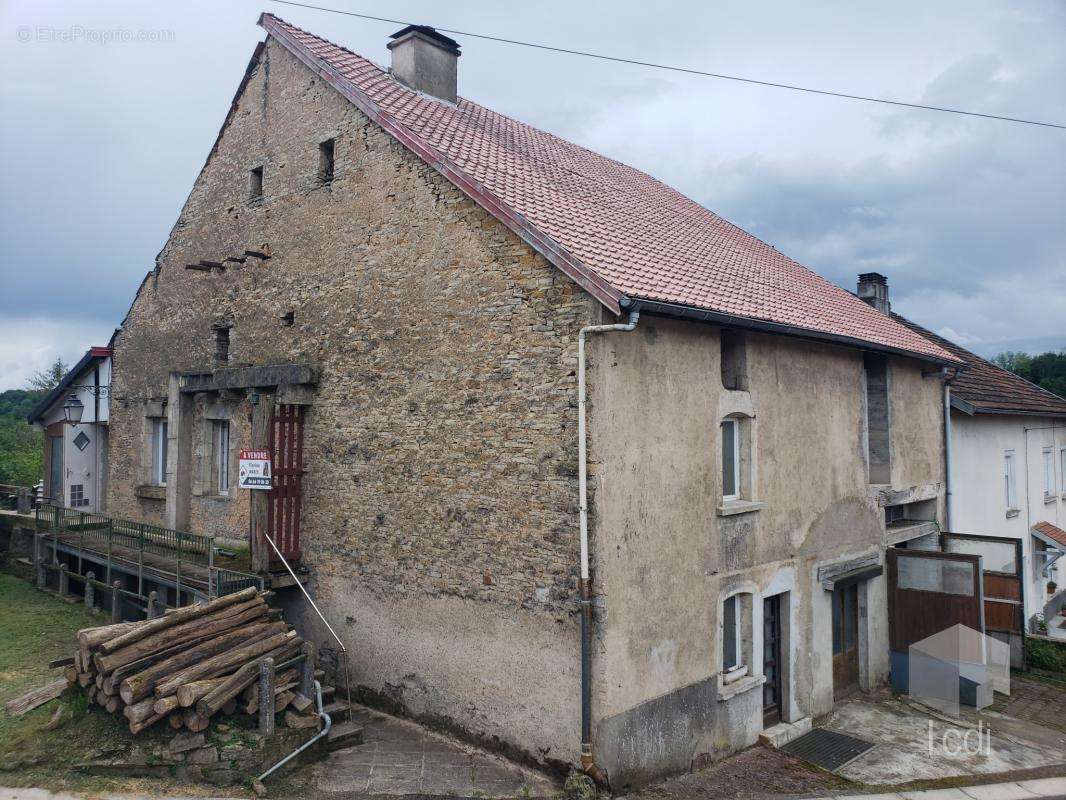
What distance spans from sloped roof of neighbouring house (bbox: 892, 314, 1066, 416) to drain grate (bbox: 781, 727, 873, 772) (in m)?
8.20

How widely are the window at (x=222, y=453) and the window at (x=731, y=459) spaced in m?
9.19

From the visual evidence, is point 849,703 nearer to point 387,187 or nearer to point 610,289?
point 610,289

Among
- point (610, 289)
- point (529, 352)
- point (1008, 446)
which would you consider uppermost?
point (610, 289)

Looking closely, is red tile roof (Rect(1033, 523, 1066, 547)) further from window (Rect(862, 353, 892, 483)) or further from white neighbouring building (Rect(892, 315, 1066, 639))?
window (Rect(862, 353, 892, 483))

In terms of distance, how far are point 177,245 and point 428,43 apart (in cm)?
668

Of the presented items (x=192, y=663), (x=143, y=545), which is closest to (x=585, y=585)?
(x=192, y=663)

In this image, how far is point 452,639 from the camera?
9.26 meters

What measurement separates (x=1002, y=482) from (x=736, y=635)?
11064mm

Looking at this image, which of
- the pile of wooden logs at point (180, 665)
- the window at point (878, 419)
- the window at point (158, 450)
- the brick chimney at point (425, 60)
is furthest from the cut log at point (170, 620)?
the window at point (878, 419)

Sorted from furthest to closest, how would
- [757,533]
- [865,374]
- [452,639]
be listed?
[865,374] < [757,533] < [452,639]

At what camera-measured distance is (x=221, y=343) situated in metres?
13.8

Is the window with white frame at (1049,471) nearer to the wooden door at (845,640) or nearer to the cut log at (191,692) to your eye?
the wooden door at (845,640)

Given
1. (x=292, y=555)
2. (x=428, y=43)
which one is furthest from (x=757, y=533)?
(x=428, y=43)

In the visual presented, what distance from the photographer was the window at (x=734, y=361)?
9914mm
